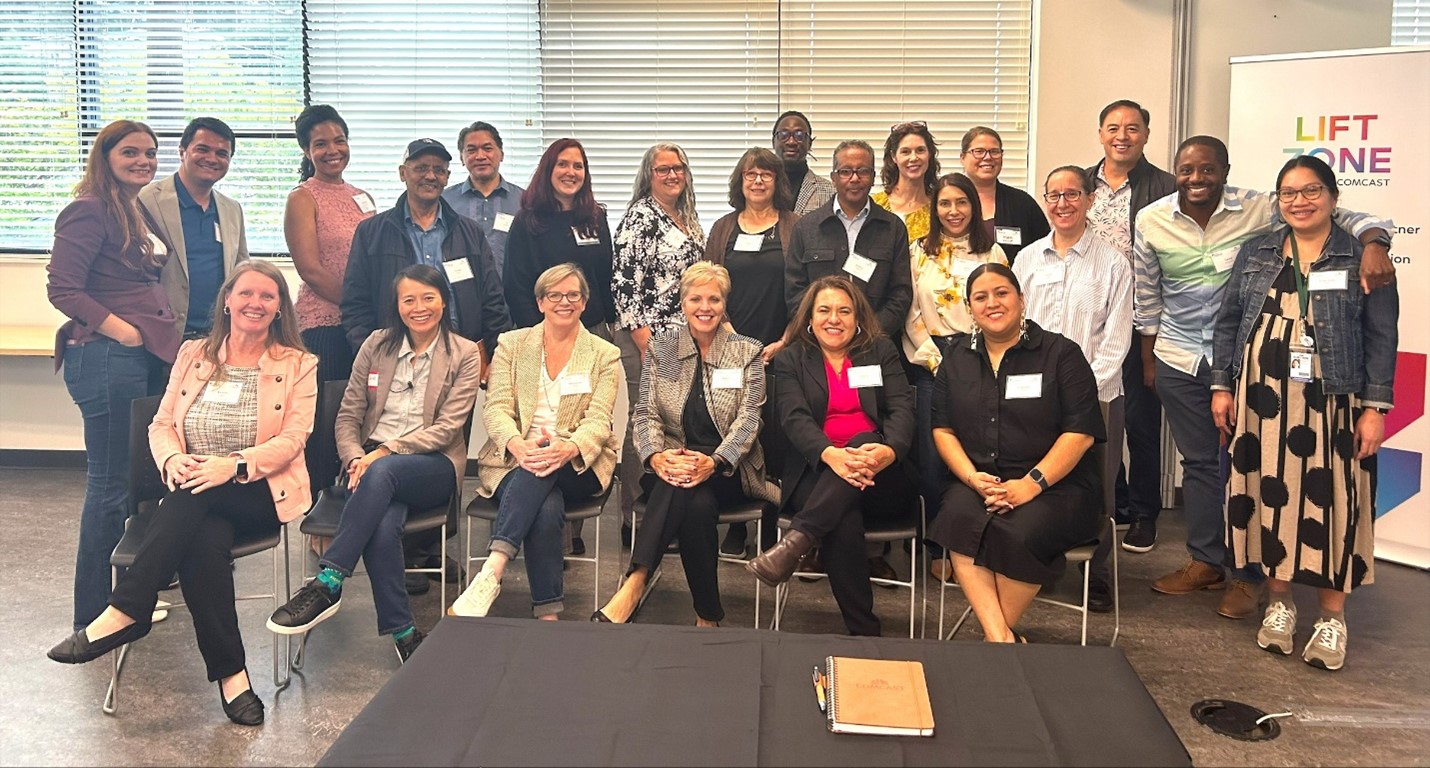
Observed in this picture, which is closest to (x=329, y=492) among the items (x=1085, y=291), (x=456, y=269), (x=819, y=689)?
(x=456, y=269)

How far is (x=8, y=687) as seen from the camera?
3268 millimetres

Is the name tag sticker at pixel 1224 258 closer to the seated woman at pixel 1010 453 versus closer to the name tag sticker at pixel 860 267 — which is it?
the seated woman at pixel 1010 453

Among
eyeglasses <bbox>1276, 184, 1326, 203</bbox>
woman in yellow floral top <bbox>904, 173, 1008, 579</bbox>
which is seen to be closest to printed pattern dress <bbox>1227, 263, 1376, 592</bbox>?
eyeglasses <bbox>1276, 184, 1326, 203</bbox>

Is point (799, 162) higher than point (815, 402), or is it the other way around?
point (799, 162)

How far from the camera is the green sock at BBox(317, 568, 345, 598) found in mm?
3303

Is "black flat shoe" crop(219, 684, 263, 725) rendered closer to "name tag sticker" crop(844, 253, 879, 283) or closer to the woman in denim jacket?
"name tag sticker" crop(844, 253, 879, 283)

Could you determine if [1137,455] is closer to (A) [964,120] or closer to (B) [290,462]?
(A) [964,120]

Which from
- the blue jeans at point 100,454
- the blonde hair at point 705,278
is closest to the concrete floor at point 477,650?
the blue jeans at point 100,454

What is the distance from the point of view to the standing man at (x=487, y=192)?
4.86 metres

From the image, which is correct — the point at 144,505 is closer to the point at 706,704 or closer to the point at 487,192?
the point at 487,192

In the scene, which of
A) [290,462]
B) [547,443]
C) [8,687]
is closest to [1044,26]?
[547,443]

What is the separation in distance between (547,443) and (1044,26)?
11.6ft

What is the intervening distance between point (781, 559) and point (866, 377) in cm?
69

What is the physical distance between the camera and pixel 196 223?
4047 mm
